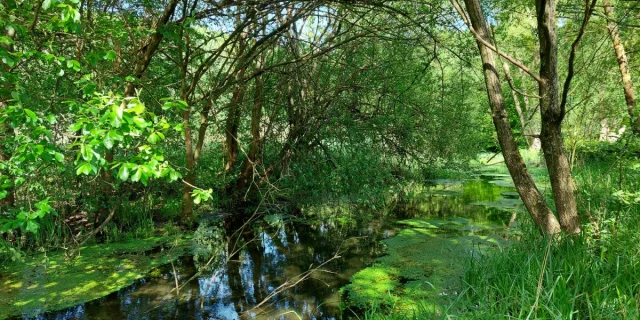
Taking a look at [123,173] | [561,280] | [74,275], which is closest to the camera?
[123,173]

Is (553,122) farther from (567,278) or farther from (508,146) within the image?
(567,278)

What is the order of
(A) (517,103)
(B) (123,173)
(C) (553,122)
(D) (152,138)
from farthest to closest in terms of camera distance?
1. (A) (517,103)
2. (C) (553,122)
3. (D) (152,138)
4. (B) (123,173)

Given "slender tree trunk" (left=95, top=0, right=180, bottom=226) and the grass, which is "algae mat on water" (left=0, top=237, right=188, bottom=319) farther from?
the grass

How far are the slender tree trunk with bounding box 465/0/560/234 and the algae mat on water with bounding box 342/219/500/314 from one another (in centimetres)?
65

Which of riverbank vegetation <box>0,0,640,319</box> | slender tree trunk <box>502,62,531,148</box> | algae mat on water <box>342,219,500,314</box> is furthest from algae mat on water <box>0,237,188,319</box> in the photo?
slender tree trunk <box>502,62,531,148</box>

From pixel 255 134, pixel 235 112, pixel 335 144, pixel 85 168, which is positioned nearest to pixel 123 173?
pixel 85 168

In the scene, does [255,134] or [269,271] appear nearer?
[269,271]

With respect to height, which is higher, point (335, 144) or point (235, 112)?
point (235, 112)

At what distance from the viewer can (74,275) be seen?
4.20 meters

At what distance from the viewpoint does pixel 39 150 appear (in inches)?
70.7

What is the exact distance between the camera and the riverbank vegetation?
8.92 feet

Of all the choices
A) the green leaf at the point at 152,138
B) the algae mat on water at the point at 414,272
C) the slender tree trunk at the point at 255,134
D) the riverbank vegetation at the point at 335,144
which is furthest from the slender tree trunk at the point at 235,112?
the green leaf at the point at 152,138

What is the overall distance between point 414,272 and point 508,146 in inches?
64.0

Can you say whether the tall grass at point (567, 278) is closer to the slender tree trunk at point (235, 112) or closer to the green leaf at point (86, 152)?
the green leaf at point (86, 152)
